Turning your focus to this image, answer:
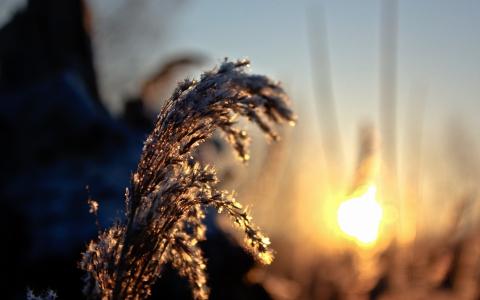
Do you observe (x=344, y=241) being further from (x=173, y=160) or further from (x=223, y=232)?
(x=173, y=160)

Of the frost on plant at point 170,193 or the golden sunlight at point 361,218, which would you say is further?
the golden sunlight at point 361,218

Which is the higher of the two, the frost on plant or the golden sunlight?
the golden sunlight

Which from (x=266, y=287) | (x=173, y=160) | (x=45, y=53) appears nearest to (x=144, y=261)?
(x=173, y=160)

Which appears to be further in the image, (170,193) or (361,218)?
(361,218)

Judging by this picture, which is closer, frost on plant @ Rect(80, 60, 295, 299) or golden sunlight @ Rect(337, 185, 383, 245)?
frost on plant @ Rect(80, 60, 295, 299)

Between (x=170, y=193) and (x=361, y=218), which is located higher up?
(x=361, y=218)
